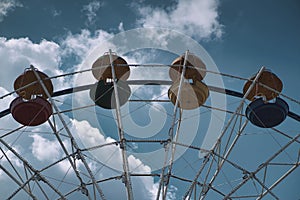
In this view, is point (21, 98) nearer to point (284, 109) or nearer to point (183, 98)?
point (183, 98)

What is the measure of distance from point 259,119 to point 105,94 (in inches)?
287

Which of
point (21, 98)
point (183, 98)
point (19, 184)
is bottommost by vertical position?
point (19, 184)

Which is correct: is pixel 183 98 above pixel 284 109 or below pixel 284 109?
above

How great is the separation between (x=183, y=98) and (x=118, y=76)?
3285 millimetres

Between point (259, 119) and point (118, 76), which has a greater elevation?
point (118, 76)

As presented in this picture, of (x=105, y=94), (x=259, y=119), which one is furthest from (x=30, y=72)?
(x=259, y=119)

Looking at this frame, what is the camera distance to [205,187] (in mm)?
17406

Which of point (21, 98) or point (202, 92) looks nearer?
point (21, 98)

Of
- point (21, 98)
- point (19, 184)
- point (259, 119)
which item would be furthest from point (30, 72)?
point (259, 119)

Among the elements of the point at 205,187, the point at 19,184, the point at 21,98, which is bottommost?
the point at 19,184

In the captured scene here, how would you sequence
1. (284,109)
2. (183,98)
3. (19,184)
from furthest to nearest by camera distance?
(183,98)
(284,109)
(19,184)

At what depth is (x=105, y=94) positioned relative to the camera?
65.1ft

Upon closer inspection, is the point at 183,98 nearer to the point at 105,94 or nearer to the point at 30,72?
the point at 105,94

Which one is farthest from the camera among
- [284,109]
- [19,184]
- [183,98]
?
[183,98]
